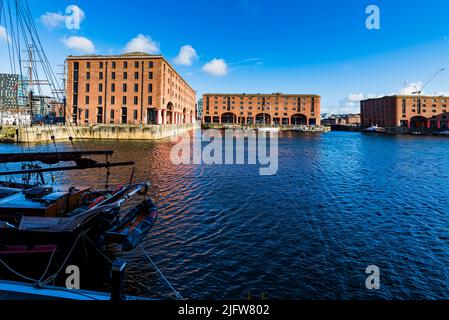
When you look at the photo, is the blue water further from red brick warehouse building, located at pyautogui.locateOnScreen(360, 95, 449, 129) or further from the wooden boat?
red brick warehouse building, located at pyautogui.locateOnScreen(360, 95, 449, 129)

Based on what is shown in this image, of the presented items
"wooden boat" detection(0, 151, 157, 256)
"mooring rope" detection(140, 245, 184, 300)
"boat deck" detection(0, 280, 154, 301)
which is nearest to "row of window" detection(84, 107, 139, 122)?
"wooden boat" detection(0, 151, 157, 256)

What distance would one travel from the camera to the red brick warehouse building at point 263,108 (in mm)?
155250

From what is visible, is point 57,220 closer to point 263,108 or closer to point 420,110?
point 263,108

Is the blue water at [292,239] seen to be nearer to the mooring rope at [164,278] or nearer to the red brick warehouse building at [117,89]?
the mooring rope at [164,278]

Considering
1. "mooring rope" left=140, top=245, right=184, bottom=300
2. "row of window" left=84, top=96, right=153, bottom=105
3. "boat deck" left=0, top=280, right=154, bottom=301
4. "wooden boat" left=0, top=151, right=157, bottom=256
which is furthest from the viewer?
"row of window" left=84, top=96, right=153, bottom=105

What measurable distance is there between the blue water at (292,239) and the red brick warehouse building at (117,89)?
178 ft

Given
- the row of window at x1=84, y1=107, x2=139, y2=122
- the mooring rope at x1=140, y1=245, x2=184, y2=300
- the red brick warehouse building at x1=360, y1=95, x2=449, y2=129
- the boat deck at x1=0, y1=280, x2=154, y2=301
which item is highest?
the red brick warehouse building at x1=360, y1=95, x2=449, y2=129

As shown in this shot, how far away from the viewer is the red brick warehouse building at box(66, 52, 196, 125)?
3059 inches

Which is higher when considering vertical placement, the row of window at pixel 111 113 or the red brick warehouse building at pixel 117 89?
the red brick warehouse building at pixel 117 89

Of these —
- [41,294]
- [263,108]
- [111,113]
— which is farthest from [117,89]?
[263,108]

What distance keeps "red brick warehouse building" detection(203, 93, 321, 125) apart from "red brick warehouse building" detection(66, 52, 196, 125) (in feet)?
267

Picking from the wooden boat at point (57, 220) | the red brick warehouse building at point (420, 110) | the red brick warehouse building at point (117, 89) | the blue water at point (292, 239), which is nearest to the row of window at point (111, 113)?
the red brick warehouse building at point (117, 89)

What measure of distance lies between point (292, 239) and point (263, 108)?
486 ft

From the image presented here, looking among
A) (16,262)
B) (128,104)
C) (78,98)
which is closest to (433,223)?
(16,262)
